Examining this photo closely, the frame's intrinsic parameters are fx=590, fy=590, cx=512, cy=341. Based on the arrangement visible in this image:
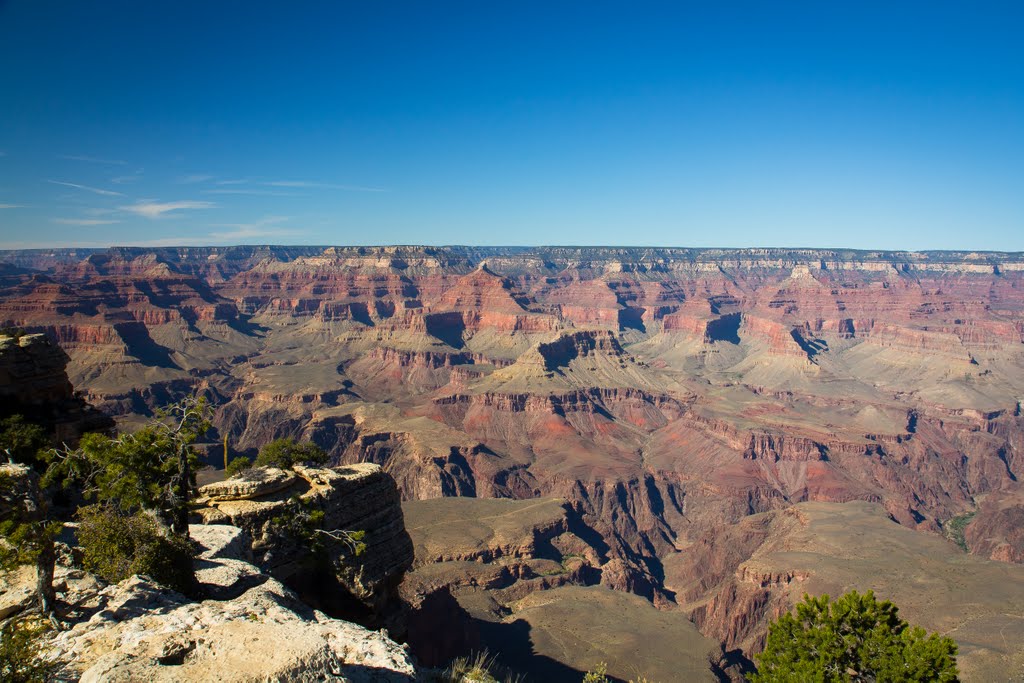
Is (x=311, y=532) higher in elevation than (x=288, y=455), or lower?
lower

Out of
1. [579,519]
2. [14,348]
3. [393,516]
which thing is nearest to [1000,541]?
[579,519]

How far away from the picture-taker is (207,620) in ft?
49.8

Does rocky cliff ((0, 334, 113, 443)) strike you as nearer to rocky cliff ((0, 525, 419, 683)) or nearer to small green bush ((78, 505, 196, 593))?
small green bush ((78, 505, 196, 593))

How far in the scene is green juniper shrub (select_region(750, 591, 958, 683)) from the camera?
2261cm

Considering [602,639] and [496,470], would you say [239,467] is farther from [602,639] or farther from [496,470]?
[496,470]

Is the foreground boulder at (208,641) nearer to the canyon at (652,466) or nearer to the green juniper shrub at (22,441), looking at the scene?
the green juniper shrub at (22,441)

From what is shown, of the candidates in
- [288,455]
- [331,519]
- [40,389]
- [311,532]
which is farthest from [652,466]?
[40,389]

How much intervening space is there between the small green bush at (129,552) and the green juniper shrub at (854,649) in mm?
24304

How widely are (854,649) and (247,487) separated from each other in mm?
28094

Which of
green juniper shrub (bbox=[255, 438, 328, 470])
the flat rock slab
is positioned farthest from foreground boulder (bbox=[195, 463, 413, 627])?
green juniper shrub (bbox=[255, 438, 328, 470])

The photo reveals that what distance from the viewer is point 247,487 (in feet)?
92.2

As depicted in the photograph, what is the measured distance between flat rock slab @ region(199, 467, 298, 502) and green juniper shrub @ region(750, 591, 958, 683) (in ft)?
79.8

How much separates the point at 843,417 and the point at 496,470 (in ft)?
317

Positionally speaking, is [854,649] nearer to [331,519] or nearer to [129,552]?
[331,519]
